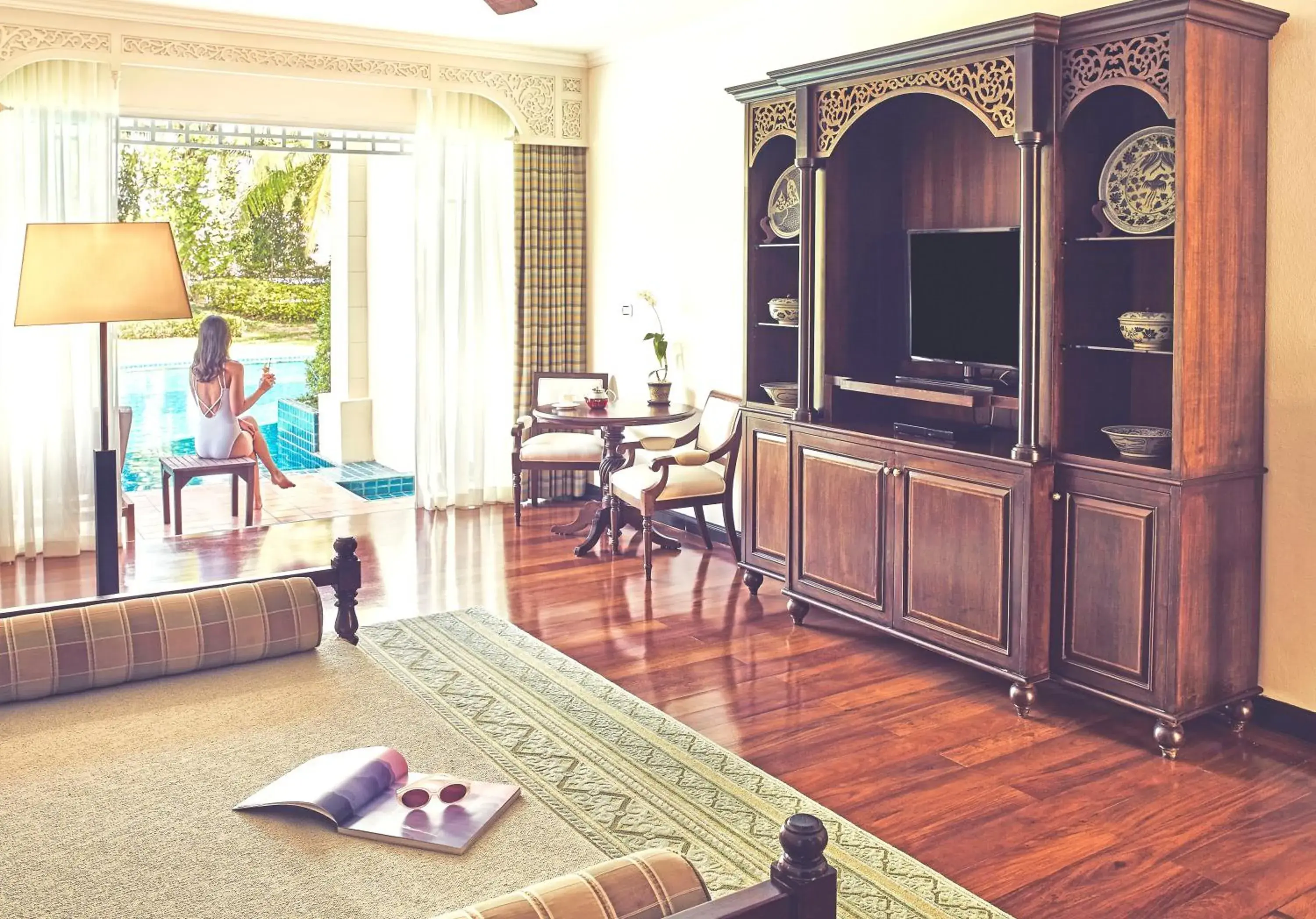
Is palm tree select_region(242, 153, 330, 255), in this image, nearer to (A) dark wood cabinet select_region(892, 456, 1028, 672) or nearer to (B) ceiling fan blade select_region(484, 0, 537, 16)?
(B) ceiling fan blade select_region(484, 0, 537, 16)

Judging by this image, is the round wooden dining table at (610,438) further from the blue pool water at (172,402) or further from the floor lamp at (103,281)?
the blue pool water at (172,402)

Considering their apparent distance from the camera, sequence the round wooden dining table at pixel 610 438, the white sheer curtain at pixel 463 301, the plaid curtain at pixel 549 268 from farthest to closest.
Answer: the plaid curtain at pixel 549 268
the white sheer curtain at pixel 463 301
the round wooden dining table at pixel 610 438

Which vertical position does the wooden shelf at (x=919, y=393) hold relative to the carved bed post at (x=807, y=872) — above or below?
above

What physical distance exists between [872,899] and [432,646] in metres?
2.29

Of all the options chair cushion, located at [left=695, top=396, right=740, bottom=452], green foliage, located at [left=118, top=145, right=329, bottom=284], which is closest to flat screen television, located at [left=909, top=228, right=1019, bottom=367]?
chair cushion, located at [left=695, top=396, right=740, bottom=452]

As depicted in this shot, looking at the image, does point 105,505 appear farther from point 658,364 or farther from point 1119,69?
point 658,364

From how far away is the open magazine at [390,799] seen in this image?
201 cm

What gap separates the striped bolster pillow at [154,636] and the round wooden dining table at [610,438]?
3013mm

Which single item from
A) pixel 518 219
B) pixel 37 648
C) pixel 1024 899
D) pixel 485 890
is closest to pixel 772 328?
pixel 518 219

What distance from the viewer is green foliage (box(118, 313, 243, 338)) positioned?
11000mm

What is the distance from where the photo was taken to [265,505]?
7520 mm

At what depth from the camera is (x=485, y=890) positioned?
182cm

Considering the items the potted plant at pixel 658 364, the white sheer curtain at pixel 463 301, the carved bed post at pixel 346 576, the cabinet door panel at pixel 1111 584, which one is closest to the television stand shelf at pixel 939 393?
the cabinet door panel at pixel 1111 584

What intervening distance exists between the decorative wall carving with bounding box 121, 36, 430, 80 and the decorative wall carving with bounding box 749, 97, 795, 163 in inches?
101
